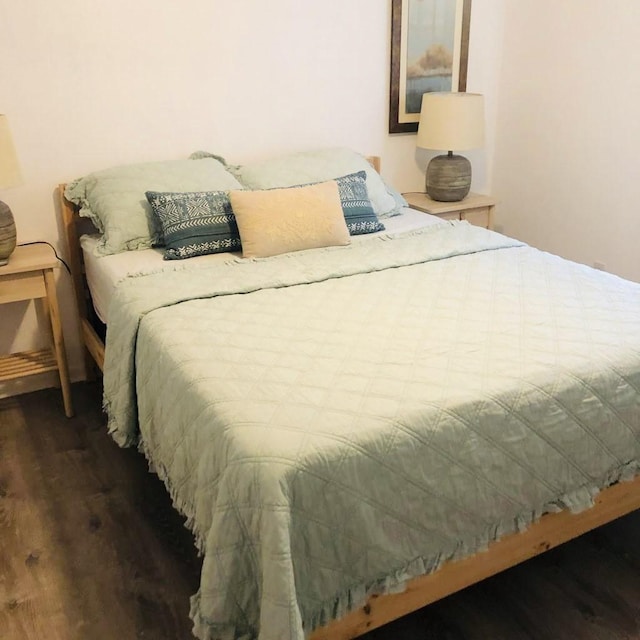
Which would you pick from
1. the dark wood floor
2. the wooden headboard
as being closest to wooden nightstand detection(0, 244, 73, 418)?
the wooden headboard

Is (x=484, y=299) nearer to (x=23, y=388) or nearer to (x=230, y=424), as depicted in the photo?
(x=230, y=424)

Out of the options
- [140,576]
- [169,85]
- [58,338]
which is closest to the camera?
[140,576]

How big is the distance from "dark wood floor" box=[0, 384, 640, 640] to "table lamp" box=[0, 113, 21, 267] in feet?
2.62

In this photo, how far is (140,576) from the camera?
1896mm

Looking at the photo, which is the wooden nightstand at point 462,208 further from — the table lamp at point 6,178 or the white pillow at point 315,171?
the table lamp at point 6,178

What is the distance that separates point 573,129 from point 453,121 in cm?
66

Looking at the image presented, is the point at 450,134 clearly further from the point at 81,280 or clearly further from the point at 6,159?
the point at 6,159

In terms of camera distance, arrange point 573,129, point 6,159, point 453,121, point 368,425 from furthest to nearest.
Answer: point 573,129 < point 453,121 < point 6,159 < point 368,425

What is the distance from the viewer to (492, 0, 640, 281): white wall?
10.3 feet

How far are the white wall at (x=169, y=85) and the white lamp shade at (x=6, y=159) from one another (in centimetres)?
37

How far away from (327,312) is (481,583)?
88cm

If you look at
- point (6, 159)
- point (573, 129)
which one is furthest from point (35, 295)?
point (573, 129)

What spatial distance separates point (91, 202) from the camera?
267 cm

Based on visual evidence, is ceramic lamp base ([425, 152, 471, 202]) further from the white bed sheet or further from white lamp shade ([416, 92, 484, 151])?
the white bed sheet
